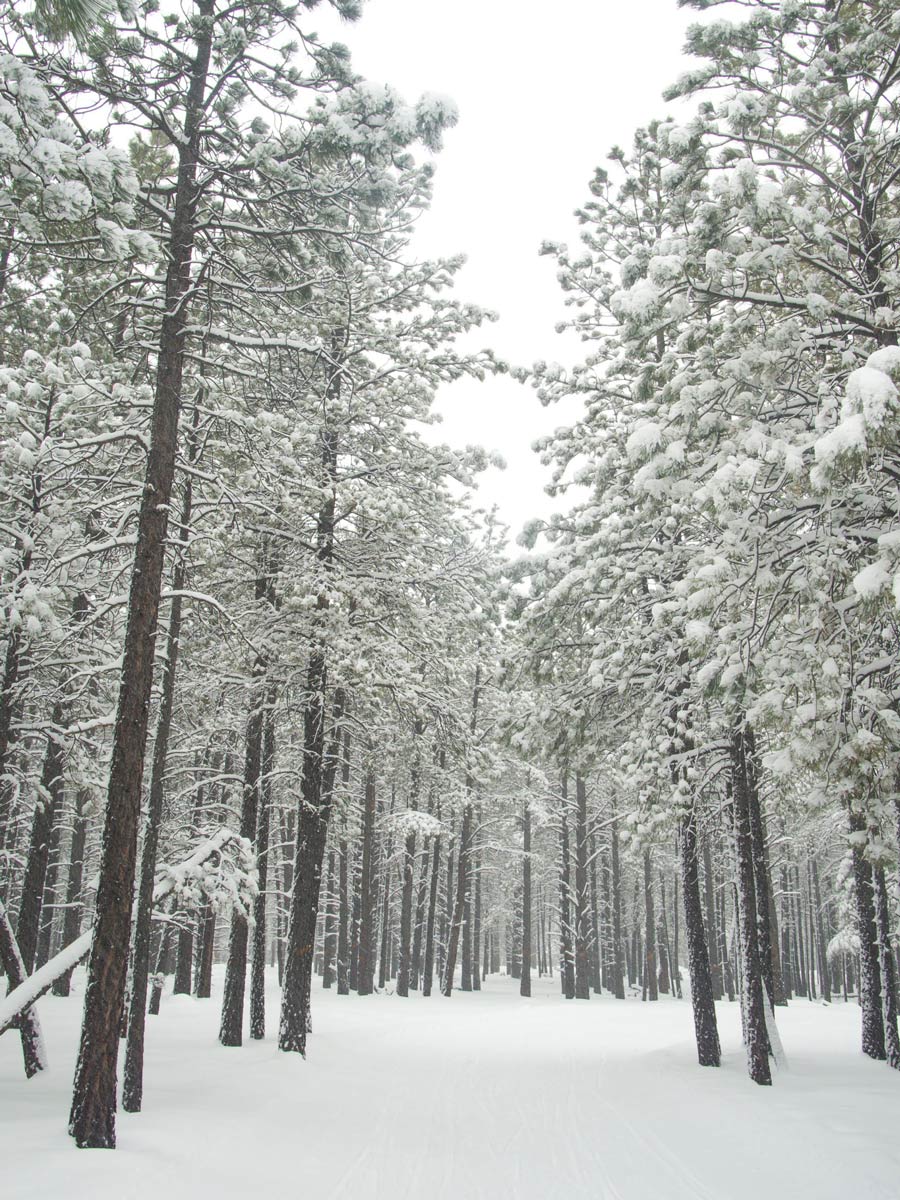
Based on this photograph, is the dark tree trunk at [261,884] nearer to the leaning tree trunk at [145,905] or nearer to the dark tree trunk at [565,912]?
the leaning tree trunk at [145,905]

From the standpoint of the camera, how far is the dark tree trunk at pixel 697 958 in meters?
11.8

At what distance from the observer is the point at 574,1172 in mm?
6875

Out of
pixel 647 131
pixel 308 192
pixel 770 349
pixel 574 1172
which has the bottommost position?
pixel 574 1172

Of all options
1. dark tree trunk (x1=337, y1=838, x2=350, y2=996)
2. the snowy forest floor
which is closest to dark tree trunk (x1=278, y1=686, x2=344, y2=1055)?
the snowy forest floor

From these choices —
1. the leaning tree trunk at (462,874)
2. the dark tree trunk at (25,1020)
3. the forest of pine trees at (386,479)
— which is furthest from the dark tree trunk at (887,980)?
the leaning tree trunk at (462,874)

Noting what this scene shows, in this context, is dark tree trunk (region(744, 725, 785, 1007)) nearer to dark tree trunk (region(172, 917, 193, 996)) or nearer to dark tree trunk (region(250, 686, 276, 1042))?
dark tree trunk (region(250, 686, 276, 1042))

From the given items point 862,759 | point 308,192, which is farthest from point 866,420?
point 308,192

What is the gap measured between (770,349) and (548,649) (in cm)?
636

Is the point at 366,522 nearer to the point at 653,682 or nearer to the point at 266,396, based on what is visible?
the point at 266,396

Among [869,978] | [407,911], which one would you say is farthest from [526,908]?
[869,978]

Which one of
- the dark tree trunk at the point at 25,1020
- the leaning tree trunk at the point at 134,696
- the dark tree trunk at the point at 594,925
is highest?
the leaning tree trunk at the point at 134,696

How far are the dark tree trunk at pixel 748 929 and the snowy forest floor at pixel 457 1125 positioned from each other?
15.8 inches

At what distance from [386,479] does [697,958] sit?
9550 mm

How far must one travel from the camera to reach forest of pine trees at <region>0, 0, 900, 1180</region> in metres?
6.32
